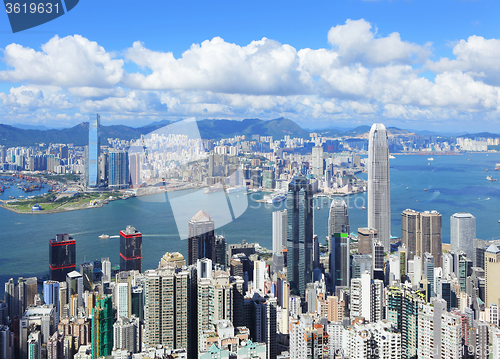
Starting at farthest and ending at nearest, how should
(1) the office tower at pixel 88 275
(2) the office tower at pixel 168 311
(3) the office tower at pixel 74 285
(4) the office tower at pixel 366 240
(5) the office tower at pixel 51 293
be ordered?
(4) the office tower at pixel 366 240 → (1) the office tower at pixel 88 275 → (3) the office tower at pixel 74 285 → (5) the office tower at pixel 51 293 → (2) the office tower at pixel 168 311

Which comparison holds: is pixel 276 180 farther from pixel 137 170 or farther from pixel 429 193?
pixel 137 170

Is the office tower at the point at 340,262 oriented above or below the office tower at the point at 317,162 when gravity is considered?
below

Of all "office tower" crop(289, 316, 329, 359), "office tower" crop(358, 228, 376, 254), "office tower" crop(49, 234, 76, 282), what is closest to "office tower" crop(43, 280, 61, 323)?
"office tower" crop(49, 234, 76, 282)

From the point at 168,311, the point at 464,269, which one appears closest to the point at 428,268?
the point at 464,269

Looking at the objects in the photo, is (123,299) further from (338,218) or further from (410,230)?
(410,230)

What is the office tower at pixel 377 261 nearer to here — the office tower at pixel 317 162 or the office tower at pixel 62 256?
the office tower at pixel 62 256

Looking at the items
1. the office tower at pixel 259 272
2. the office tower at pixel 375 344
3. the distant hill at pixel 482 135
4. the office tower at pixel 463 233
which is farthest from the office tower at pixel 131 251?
the distant hill at pixel 482 135

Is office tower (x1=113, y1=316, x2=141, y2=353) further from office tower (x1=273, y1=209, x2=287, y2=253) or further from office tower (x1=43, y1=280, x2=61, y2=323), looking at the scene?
office tower (x1=273, y1=209, x2=287, y2=253)

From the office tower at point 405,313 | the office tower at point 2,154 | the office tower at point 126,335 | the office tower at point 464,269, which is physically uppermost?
the office tower at point 2,154
